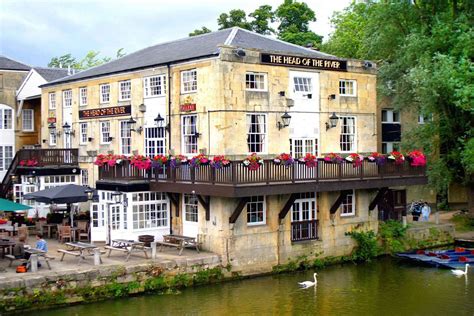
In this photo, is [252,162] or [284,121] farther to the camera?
[284,121]

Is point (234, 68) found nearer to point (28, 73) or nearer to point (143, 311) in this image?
point (143, 311)

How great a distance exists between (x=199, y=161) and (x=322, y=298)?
6.40m

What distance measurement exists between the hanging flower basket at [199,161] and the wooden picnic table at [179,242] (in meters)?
2.63

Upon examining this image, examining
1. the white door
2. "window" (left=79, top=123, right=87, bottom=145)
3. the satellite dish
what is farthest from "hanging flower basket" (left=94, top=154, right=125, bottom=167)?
"window" (left=79, top=123, right=87, bottom=145)

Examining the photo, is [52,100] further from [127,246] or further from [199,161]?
[199,161]

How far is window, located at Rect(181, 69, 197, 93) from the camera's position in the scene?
86.6 feet

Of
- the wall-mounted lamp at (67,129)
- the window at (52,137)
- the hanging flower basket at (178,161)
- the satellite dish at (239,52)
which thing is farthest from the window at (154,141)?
the window at (52,137)

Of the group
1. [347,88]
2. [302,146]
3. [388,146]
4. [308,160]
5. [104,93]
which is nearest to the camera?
[308,160]

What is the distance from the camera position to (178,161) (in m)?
25.1

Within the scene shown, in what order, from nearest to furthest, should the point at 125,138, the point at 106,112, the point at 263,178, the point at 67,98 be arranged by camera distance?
the point at 263,178
the point at 125,138
the point at 106,112
the point at 67,98

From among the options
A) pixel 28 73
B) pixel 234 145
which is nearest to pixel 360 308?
pixel 234 145

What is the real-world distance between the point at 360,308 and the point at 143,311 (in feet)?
21.3

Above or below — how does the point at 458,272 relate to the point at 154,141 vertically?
below

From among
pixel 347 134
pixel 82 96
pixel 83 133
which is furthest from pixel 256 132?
pixel 83 133
